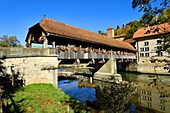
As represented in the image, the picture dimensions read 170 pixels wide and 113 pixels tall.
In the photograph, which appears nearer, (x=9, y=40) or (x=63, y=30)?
(x=63, y=30)

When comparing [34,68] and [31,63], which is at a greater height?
[31,63]

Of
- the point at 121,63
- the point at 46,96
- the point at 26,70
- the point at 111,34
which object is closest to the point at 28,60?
the point at 26,70

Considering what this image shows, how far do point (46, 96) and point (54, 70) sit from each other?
135 inches

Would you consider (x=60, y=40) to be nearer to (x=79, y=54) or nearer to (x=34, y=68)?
(x=79, y=54)

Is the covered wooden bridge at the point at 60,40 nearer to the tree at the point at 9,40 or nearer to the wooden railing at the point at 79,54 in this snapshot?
the wooden railing at the point at 79,54

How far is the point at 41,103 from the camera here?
7.87 m

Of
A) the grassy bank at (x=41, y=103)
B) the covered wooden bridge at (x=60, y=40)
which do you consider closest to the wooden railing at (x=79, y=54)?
the covered wooden bridge at (x=60, y=40)

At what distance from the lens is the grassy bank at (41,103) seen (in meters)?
7.03

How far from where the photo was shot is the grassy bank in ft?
23.1

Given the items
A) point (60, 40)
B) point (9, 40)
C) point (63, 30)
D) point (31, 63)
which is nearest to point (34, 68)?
point (31, 63)

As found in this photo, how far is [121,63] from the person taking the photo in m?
31.6

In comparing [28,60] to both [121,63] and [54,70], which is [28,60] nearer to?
[54,70]

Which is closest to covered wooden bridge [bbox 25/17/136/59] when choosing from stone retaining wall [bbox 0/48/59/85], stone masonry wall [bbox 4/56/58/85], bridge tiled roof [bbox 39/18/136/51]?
bridge tiled roof [bbox 39/18/136/51]

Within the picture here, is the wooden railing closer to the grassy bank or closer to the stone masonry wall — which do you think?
the stone masonry wall
